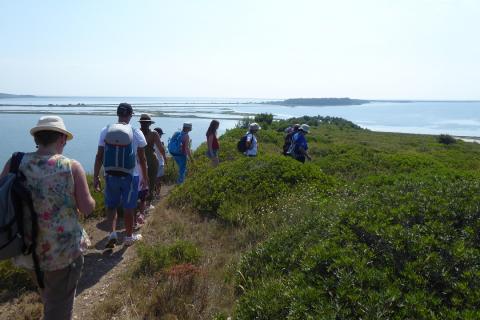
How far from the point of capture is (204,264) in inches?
190

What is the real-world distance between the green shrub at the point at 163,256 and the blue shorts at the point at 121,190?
2.26ft

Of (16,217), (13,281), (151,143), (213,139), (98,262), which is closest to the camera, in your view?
(16,217)

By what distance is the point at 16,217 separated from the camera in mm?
2680

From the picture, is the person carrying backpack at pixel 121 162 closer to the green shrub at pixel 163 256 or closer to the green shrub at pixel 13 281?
the green shrub at pixel 163 256

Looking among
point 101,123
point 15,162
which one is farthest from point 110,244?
point 101,123

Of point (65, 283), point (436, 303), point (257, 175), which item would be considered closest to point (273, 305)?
point (436, 303)

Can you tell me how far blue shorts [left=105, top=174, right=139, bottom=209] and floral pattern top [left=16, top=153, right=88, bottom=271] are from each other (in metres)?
2.14

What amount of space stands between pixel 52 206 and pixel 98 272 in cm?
233

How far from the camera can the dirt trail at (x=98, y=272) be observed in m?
4.18

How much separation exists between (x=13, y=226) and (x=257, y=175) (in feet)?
17.7

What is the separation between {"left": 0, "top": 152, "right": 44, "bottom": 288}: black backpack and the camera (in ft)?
8.63

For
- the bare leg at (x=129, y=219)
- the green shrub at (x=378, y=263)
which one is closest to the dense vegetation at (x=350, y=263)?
the green shrub at (x=378, y=263)

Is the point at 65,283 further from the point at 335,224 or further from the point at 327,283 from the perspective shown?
the point at 335,224

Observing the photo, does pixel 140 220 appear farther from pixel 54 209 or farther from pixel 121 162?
pixel 54 209
